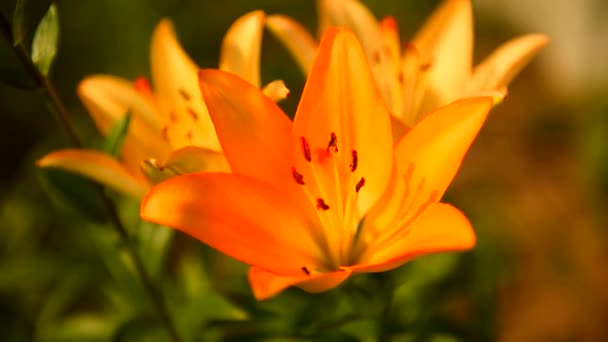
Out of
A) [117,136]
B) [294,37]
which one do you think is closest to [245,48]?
[294,37]

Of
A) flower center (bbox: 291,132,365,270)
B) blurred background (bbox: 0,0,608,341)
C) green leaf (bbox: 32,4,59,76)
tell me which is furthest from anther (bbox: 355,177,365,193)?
green leaf (bbox: 32,4,59,76)

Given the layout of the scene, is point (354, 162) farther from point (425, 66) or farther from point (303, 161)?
point (425, 66)

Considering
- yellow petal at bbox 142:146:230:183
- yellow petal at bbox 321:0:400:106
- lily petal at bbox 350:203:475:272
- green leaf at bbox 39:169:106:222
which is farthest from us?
yellow petal at bbox 321:0:400:106

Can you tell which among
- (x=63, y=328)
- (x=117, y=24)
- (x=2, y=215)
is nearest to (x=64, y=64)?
(x=117, y=24)

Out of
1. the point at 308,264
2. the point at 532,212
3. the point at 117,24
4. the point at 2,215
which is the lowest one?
the point at 532,212

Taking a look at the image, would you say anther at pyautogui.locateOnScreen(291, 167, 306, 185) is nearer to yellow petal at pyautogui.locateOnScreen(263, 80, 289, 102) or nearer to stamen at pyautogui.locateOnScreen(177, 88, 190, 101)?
yellow petal at pyautogui.locateOnScreen(263, 80, 289, 102)

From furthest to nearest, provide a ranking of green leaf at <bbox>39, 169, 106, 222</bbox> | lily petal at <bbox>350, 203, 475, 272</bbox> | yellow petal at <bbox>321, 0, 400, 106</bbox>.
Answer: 1. yellow petal at <bbox>321, 0, 400, 106</bbox>
2. green leaf at <bbox>39, 169, 106, 222</bbox>
3. lily petal at <bbox>350, 203, 475, 272</bbox>

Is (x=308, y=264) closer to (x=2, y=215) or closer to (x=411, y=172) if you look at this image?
(x=411, y=172)
